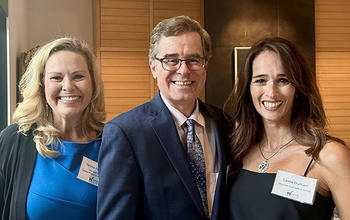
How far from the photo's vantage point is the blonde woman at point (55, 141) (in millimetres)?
1727

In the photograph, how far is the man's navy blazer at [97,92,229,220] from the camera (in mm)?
1513

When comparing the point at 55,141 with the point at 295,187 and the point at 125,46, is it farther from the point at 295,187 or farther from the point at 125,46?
the point at 125,46

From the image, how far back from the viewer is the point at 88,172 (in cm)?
183

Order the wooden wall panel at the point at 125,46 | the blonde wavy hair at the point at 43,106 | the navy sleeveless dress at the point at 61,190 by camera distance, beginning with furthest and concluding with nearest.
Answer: the wooden wall panel at the point at 125,46, the blonde wavy hair at the point at 43,106, the navy sleeveless dress at the point at 61,190

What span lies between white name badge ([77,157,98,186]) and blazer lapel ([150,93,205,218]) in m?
0.42

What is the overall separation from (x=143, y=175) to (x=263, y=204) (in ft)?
1.85

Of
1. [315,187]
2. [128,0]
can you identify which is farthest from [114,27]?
[315,187]

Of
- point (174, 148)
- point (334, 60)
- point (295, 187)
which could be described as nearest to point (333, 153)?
point (295, 187)

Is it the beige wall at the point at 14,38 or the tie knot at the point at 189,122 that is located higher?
the beige wall at the point at 14,38

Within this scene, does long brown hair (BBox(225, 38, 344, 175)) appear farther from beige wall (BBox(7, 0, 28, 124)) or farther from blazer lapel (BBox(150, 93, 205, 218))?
beige wall (BBox(7, 0, 28, 124))

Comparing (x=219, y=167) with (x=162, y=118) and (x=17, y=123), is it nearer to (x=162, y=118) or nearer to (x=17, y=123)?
(x=162, y=118)

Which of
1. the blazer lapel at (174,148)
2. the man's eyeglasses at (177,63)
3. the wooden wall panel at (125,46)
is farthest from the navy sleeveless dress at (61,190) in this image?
the wooden wall panel at (125,46)

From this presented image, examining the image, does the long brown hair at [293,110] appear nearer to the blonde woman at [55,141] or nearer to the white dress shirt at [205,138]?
the white dress shirt at [205,138]

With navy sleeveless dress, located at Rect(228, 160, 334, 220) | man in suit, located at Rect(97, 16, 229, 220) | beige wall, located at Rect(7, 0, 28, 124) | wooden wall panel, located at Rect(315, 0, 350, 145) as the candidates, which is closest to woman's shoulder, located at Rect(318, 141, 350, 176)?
navy sleeveless dress, located at Rect(228, 160, 334, 220)
